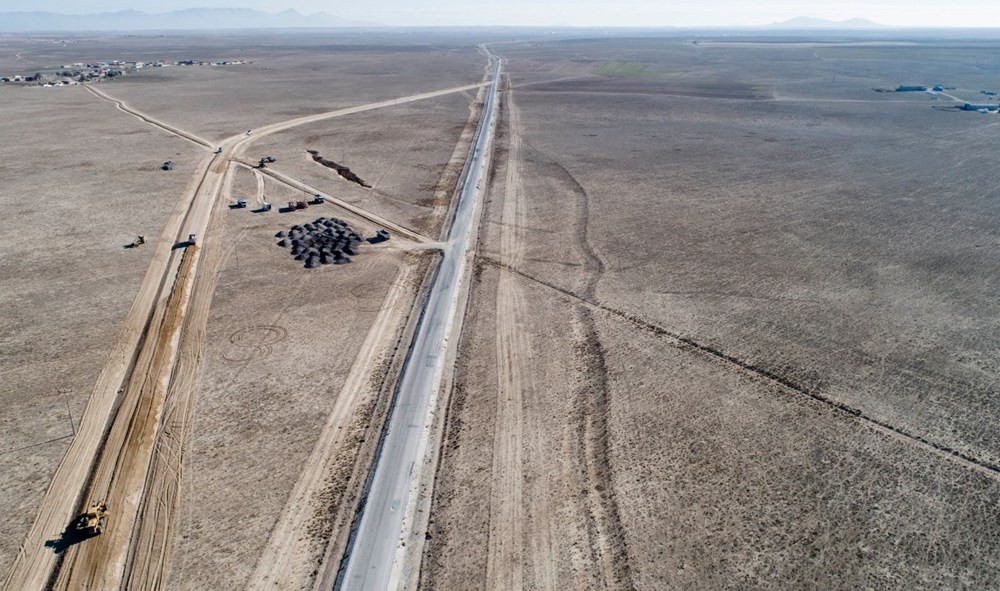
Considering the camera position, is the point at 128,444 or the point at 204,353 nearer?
the point at 128,444

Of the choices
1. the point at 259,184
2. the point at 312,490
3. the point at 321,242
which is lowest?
the point at 312,490

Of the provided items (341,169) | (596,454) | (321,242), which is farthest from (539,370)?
(341,169)

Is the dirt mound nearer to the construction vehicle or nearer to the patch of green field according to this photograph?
the construction vehicle

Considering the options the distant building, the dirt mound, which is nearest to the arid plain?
the dirt mound

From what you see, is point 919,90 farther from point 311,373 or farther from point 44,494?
point 44,494

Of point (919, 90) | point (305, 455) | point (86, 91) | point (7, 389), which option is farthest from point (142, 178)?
point (919, 90)

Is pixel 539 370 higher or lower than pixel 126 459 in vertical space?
higher

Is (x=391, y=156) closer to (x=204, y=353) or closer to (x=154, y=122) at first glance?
(x=204, y=353)
